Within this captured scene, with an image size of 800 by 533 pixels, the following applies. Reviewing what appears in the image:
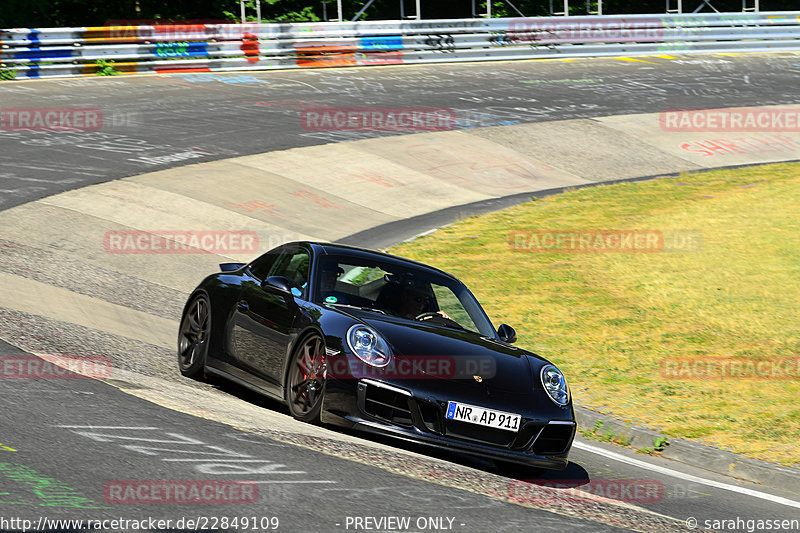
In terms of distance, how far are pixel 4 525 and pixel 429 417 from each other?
2.92m

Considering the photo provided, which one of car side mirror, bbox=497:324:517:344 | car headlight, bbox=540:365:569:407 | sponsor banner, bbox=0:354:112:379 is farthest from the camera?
car side mirror, bbox=497:324:517:344

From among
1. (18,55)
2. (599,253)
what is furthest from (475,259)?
(18,55)

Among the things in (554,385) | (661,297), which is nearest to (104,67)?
(661,297)

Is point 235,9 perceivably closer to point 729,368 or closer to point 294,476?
point 729,368

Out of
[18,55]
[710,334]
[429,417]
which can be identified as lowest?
[710,334]

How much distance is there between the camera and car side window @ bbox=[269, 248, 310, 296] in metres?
8.02

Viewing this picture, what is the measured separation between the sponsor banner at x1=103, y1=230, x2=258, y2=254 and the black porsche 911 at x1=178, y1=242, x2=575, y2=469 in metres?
5.50

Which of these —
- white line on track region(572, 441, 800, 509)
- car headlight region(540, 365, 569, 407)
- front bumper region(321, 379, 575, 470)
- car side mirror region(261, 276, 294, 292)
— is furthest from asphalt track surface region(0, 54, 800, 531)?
car side mirror region(261, 276, 294, 292)

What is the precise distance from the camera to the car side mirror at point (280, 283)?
7.81m

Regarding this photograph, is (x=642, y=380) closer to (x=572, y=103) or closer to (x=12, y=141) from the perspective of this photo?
(x=12, y=141)

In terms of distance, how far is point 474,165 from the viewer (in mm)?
21312

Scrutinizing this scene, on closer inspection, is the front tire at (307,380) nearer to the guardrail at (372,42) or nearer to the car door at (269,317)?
the car door at (269,317)

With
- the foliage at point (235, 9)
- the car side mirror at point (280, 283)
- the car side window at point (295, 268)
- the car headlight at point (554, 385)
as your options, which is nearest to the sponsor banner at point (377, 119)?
the foliage at point (235, 9)

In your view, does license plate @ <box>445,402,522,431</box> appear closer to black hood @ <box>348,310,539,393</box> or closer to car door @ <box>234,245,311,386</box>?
black hood @ <box>348,310,539,393</box>
